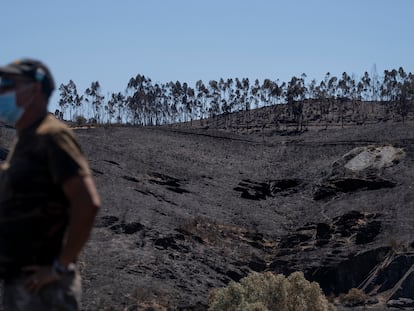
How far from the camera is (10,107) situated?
438 cm

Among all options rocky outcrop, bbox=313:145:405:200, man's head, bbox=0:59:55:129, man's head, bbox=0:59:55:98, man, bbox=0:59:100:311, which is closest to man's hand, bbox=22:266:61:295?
man, bbox=0:59:100:311

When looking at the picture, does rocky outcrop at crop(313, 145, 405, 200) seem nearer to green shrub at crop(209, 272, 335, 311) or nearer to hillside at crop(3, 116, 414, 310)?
hillside at crop(3, 116, 414, 310)

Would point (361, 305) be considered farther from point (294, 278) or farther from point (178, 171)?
point (178, 171)

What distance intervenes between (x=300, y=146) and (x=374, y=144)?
10.0 metres

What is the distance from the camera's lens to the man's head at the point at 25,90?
14.3 ft

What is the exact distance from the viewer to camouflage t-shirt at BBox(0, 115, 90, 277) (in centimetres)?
406

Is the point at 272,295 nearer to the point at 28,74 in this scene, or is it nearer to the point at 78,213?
the point at 28,74

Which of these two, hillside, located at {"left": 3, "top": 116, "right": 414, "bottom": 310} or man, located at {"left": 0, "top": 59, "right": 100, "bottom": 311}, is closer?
man, located at {"left": 0, "top": 59, "right": 100, "bottom": 311}

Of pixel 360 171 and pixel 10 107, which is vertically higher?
pixel 10 107

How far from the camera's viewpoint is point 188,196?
54938 mm

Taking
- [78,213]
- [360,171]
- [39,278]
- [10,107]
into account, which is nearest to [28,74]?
[10,107]

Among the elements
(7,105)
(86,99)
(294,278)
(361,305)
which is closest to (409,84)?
(86,99)

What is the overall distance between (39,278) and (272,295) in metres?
21.9

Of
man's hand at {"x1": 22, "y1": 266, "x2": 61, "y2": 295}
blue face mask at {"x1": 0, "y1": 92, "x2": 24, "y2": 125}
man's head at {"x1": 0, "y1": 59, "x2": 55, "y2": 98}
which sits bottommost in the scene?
man's hand at {"x1": 22, "y1": 266, "x2": 61, "y2": 295}
